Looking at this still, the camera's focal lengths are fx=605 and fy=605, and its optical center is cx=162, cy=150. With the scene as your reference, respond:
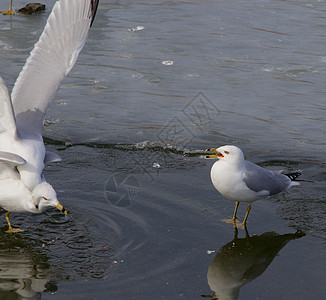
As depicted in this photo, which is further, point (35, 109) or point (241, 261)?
point (35, 109)

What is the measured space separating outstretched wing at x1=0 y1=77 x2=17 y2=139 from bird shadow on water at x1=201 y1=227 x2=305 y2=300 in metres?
1.99

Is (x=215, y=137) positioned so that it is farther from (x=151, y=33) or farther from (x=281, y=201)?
(x=151, y=33)

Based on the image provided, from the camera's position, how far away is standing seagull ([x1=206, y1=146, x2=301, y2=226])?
17.9 feet

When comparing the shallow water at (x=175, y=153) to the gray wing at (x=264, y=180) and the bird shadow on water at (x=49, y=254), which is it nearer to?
the bird shadow on water at (x=49, y=254)

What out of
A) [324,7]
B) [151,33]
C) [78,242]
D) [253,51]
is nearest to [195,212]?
[78,242]

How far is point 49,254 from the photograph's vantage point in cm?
471

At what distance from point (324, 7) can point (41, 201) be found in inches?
388

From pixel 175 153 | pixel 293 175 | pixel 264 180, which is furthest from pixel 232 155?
pixel 175 153

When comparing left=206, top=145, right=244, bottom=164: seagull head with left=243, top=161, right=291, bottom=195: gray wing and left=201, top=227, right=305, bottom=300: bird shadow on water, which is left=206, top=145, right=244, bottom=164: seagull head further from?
left=201, top=227, right=305, bottom=300: bird shadow on water

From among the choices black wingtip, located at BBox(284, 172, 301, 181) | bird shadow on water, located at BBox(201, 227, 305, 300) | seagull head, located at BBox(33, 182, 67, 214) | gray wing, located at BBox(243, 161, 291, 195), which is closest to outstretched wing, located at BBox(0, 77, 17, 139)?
seagull head, located at BBox(33, 182, 67, 214)

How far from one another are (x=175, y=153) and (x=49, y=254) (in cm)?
255

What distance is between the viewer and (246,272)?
4578 millimetres

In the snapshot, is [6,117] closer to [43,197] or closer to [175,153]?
[43,197]

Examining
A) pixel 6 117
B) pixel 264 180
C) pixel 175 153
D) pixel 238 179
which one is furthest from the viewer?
pixel 175 153
